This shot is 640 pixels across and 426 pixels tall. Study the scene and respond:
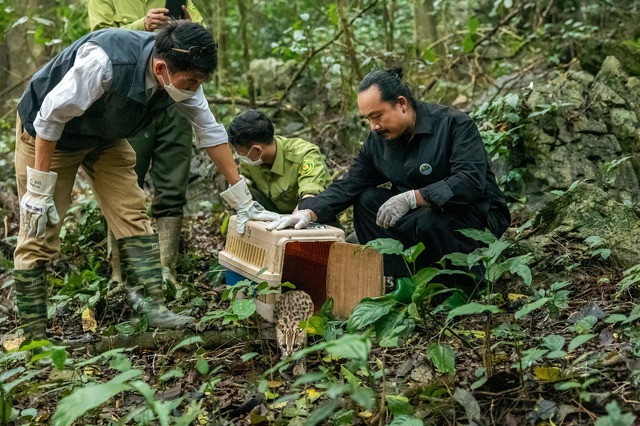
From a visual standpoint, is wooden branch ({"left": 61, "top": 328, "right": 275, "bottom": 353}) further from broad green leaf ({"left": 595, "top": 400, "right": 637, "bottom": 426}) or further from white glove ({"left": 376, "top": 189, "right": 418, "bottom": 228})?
broad green leaf ({"left": 595, "top": 400, "right": 637, "bottom": 426})

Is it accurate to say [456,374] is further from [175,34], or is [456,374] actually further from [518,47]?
[518,47]

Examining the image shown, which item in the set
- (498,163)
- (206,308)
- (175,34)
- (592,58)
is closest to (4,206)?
(206,308)

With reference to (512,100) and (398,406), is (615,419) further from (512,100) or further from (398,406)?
(512,100)

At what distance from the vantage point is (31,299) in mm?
3793

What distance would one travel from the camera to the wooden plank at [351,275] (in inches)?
145

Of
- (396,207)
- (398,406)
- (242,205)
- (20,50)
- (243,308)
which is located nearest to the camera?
(398,406)

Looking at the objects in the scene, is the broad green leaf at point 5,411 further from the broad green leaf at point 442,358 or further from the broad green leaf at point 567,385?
the broad green leaf at point 567,385

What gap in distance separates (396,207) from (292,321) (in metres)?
0.85

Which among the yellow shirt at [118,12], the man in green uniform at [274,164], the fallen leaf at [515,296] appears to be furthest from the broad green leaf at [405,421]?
the yellow shirt at [118,12]

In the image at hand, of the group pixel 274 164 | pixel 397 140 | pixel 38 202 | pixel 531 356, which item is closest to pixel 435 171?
pixel 397 140

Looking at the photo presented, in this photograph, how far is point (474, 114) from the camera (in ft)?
18.5

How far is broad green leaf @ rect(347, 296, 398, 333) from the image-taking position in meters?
2.92

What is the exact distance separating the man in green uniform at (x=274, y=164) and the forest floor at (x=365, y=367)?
0.74 metres

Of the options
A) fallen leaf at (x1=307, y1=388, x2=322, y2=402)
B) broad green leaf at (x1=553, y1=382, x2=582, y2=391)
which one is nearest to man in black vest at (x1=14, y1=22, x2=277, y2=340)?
fallen leaf at (x1=307, y1=388, x2=322, y2=402)
